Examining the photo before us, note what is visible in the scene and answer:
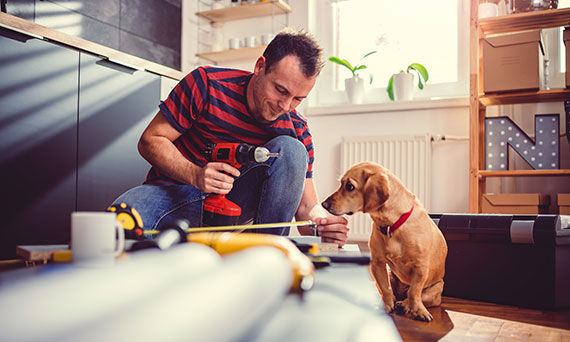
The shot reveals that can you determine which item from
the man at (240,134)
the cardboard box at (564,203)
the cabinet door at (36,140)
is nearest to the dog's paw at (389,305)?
the man at (240,134)

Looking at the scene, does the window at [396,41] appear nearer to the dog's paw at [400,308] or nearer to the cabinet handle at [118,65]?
the cabinet handle at [118,65]

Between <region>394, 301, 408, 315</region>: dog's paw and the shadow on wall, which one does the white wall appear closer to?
the shadow on wall

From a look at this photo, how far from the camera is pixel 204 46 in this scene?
12.5 ft

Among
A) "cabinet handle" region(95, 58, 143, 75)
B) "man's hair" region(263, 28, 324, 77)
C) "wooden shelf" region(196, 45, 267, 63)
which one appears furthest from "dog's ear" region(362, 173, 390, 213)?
"wooden shelf" region(196, 45, 267, 63)

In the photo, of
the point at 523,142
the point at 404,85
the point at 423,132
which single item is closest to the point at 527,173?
the point at 523,142

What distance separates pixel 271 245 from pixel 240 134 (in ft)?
2.78

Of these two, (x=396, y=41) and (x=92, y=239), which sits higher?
(x=396, y=41)

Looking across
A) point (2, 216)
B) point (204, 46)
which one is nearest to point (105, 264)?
point (2, 216)

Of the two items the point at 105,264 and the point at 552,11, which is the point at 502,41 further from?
the point at 105,264

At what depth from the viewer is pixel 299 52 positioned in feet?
4.92

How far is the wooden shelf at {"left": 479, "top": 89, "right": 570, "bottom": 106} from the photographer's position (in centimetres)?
255

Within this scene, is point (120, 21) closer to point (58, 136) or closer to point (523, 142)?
point (58, 136)

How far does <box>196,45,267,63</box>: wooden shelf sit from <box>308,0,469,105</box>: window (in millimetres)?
525

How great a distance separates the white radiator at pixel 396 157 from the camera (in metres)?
3.06
